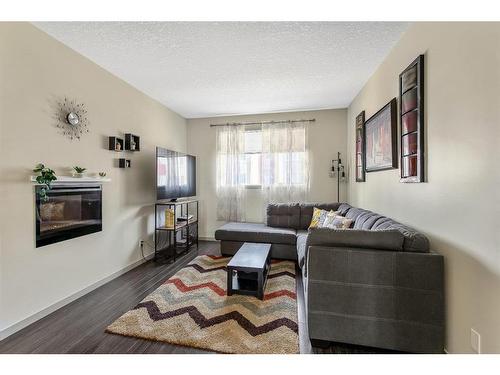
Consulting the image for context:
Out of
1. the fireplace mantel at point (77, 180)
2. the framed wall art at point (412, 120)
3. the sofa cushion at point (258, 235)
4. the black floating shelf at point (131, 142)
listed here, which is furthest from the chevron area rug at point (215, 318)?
the black floating shelf at point (131, 142)

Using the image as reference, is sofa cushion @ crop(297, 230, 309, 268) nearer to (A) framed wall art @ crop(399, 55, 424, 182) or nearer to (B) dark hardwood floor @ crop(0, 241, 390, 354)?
(B) dark hardwood floor @ crop(0, 241, 390, 354)

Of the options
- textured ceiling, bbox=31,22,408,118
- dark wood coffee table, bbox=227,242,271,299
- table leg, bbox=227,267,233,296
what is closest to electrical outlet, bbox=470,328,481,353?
dark wood coffee table, bbox=227,242,271,299

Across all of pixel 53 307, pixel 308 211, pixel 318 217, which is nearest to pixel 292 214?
pixel 308 211

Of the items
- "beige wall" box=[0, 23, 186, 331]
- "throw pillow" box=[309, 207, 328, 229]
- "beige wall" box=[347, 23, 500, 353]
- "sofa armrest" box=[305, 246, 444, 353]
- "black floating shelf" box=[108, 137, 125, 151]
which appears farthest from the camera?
"throw pillow" box=[309, 207, 328, 229]

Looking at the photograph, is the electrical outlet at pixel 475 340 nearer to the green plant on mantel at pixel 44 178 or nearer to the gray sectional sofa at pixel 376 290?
the gray sectional sofa at pixel 376 290

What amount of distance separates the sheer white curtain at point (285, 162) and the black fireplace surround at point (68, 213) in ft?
9.24

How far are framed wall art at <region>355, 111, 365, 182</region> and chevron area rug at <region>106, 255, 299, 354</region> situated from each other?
1882 mm

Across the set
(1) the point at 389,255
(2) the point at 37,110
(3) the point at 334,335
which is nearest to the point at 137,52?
(2) the point at 37,110

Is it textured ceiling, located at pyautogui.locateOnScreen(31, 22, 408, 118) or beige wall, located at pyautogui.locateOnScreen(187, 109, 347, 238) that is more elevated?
textured ceiling, located at pyautogui.locateOnScreen(31, 22, 408, 118)

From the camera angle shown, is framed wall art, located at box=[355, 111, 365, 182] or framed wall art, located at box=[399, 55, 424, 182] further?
framed wall art, located at box=[355, 111, 365, 182]

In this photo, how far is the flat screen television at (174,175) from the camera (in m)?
3.46

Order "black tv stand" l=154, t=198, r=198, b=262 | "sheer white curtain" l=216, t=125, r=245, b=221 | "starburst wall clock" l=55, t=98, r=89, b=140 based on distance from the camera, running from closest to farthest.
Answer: "starburst wall clock" l=55, t=98, r=89, b=140 → "black tv stand" l=154, t=198, r=198, b=262 → "sheer white curtain" l=216, t=125, r=245, b=221

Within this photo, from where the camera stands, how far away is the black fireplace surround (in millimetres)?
2031

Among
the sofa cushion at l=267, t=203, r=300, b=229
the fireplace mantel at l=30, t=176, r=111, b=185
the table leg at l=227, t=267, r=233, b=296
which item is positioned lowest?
the table leg at l=227, t=267, r=233, b=296
